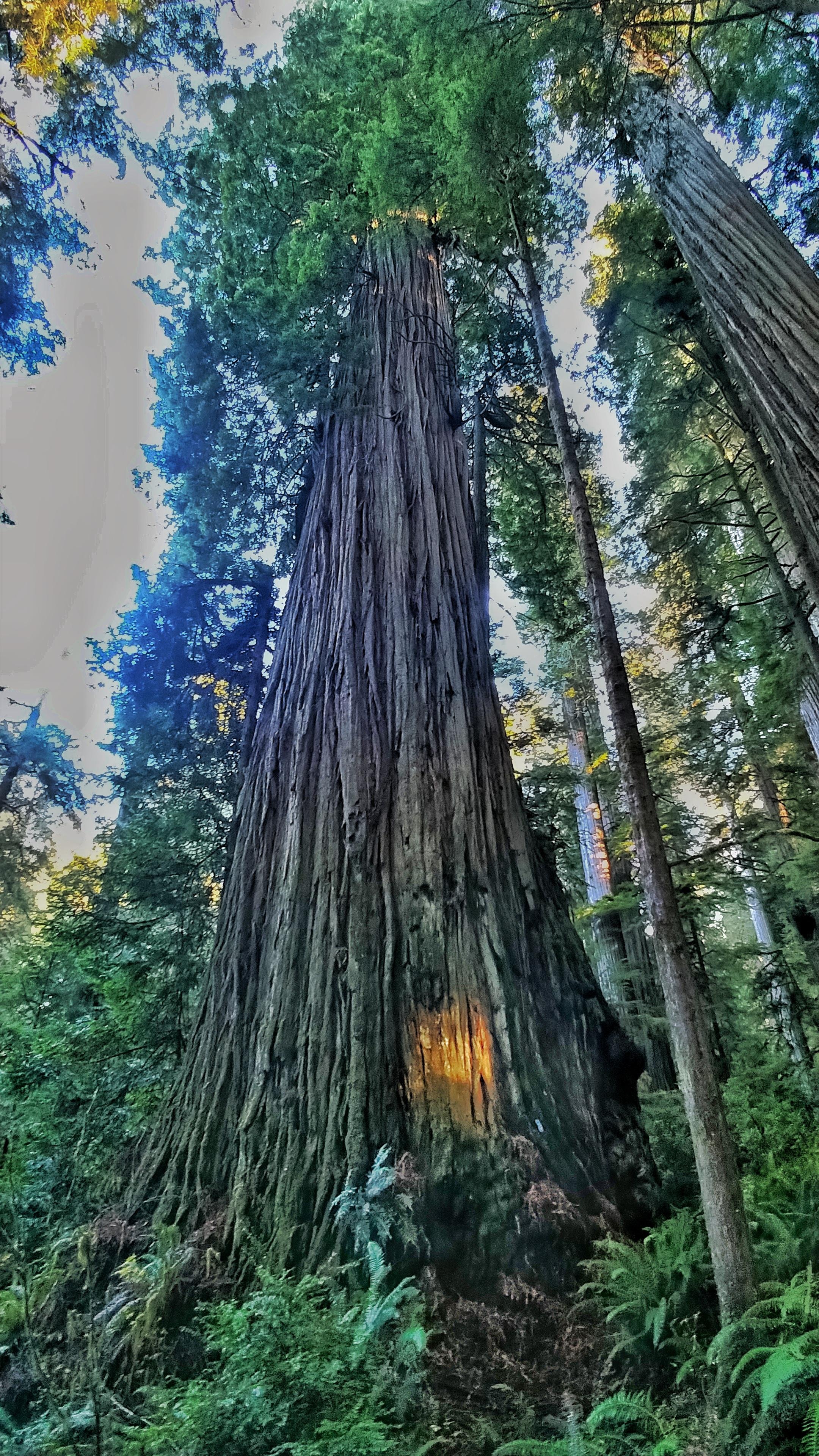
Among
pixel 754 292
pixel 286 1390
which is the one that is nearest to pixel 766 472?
pixel 754 292

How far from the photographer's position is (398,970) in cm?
450

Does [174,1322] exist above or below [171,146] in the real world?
below

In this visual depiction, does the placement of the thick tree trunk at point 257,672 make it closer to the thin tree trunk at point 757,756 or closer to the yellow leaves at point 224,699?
the yellow leaves at point 224,699

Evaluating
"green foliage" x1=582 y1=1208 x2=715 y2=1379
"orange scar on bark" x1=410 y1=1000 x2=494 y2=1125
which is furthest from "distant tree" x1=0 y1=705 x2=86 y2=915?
"green foliage" x1=582 y1=1208 x2=715 y2=1379

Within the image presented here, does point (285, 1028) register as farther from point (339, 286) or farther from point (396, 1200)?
point (339, 286)

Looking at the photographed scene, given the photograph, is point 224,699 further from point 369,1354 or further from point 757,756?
point 757,756

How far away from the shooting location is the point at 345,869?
194 inches

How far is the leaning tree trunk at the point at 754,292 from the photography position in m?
3.68

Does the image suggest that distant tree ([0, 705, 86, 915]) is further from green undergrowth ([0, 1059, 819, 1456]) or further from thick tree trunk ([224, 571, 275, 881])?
green undergrowth ([0, 1059, 819, 1456])

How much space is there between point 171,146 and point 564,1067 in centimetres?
1064

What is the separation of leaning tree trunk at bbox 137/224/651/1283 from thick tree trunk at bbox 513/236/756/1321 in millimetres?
913

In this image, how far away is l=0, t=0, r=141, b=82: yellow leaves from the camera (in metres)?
5.36

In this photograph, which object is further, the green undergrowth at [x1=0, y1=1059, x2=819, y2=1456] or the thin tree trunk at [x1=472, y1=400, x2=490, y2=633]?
the thin tree trunk at [x1=472, y1=400, x2=490, y2=633]

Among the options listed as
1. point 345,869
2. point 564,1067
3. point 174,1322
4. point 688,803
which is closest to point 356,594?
point 345,869
